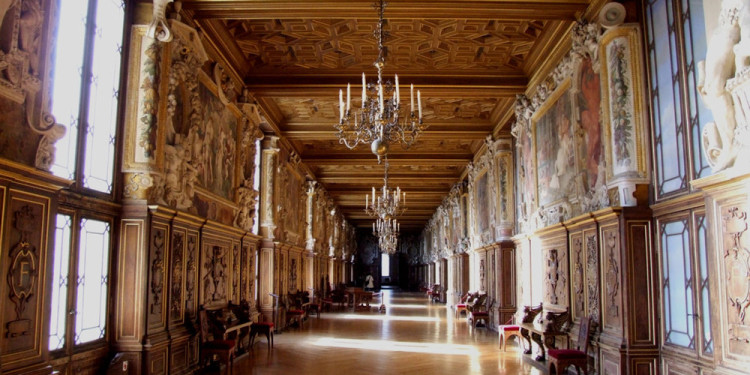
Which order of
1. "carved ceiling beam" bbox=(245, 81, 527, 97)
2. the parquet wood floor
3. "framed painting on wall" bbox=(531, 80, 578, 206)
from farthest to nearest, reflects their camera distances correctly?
"carved ceiling beam" bbox=(245, 81, 527, 97) → the parquet wood floor → "framed painting on wall" bbox=(531, 80, 578, 206)

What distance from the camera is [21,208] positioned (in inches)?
199

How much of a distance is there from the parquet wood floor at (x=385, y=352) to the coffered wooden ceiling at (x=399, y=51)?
5.73m

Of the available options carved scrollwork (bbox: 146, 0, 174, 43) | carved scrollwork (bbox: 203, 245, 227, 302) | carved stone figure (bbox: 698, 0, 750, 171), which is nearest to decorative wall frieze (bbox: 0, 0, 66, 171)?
carved scrollwork (bbox: 146, 0, 174, 43)

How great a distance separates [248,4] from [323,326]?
38.4 feet

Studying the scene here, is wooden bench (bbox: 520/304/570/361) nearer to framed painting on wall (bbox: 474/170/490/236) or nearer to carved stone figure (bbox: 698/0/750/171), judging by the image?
carved stone figure (bbox: 698/0/750/171)

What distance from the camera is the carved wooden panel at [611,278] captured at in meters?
7.63

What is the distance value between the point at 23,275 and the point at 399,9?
6.33 meters

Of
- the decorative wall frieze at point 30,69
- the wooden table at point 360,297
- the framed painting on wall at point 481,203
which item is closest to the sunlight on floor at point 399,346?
the framed painting on wall at point 481,203

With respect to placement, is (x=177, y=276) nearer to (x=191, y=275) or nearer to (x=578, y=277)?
(x=191, y=275)

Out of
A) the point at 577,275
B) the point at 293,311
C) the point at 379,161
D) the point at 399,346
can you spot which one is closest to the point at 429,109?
the point at 379,161

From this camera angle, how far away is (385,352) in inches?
480

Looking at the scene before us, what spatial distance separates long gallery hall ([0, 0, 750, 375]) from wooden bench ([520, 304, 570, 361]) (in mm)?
60

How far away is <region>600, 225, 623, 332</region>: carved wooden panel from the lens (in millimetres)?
7633

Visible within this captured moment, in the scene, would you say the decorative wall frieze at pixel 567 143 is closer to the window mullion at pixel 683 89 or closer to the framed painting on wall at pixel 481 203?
the window mullion at pixel 683 89
